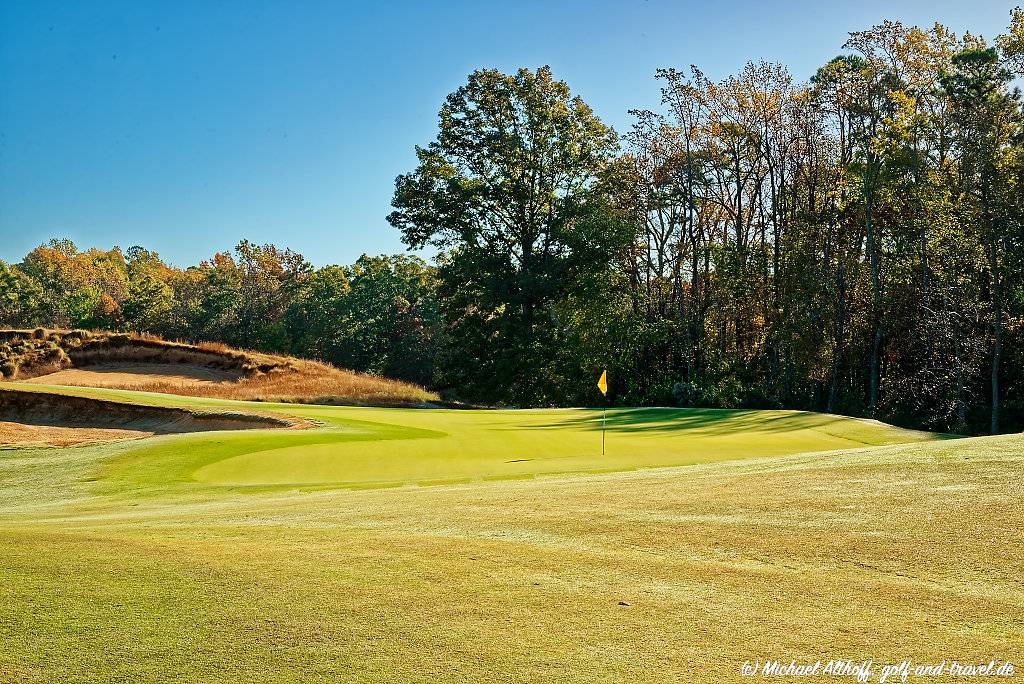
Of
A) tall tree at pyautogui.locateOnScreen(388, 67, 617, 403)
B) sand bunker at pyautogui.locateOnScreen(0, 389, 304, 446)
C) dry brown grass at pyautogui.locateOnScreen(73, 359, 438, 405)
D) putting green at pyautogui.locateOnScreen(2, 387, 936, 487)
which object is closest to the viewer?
putting green at pyautogui.locateOnScreen(2, 387, 936, 487)

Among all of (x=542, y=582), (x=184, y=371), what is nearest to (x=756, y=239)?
(x=184, y=371)

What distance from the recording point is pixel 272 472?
15117 mm

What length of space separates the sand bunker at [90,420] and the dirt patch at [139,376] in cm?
894

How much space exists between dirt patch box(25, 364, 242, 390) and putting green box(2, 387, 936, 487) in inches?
460

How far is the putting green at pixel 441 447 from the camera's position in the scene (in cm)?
1477

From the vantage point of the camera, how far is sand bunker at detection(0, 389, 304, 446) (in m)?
21.8

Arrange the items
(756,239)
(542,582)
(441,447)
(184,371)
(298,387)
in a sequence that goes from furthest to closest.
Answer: (756,239), (184,371), (298,387), (441,447), (542,582)

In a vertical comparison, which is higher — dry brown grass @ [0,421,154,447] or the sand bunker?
the sand bunker

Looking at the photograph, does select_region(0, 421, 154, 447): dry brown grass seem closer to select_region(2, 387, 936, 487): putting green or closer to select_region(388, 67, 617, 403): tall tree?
select_region(2, 387, 936, 487): putting green

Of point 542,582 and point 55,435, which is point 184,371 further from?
point 542,582

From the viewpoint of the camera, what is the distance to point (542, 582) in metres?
4.79

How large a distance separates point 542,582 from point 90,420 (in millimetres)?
22714

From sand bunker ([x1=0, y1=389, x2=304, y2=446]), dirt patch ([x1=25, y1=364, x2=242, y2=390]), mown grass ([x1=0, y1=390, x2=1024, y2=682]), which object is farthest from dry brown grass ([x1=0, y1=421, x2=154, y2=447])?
mown grass ([x1=0, y1=390, x2=1024, y2=682])

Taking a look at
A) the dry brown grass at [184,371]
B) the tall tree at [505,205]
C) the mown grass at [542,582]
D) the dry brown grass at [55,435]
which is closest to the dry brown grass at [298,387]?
the dry brown grass at [184,371]
